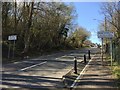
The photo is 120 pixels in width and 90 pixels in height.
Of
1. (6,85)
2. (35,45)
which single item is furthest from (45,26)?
(6,85)

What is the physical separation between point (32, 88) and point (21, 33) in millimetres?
39693

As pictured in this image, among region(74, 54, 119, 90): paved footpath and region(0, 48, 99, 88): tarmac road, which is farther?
region(0, 48, 99, 88): tarmac road

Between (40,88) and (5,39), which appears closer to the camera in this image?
(40,88)

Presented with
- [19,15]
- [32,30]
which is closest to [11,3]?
[19,15]

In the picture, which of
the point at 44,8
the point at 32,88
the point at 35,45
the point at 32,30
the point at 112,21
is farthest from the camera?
the point at 35,45

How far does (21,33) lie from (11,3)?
18.4 ft

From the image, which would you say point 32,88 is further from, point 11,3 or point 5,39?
point 11,3

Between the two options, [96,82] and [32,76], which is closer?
[96,82]

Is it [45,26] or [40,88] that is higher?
[45,26]

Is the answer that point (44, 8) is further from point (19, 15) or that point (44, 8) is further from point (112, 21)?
point (112, 21)

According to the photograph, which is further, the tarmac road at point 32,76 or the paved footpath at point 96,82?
the tarmac road at point 32,76

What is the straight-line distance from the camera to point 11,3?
49406 mm

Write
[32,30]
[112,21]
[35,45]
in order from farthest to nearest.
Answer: [35,45] → [32,30] → [112,21]

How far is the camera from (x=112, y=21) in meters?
50.2
